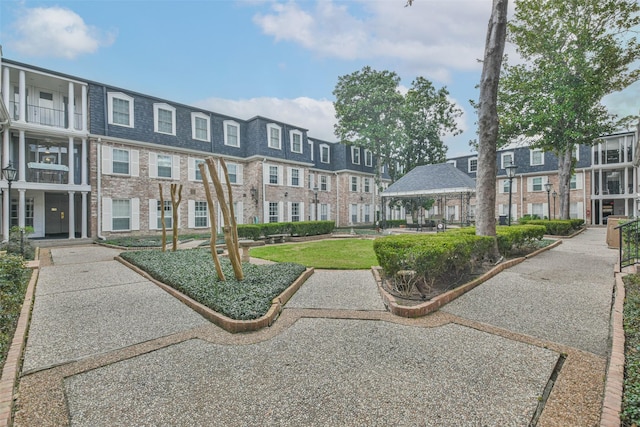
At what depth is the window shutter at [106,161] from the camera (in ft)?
49.4

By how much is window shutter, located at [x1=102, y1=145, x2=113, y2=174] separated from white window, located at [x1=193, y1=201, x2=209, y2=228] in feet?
15.9

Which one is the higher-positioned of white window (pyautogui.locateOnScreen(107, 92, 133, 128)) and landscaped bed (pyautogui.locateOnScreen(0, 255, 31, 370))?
white window (pyautogui.locateOnScreen(107, 92, 133, 128))

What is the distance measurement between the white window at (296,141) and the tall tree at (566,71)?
551 inches

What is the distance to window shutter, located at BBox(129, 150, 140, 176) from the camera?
16.0 m

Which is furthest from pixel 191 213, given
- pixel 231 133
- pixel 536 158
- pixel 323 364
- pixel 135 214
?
pixel 536 158

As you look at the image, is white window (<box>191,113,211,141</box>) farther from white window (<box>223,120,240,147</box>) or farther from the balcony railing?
the balcony railing

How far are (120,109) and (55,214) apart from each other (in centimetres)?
803

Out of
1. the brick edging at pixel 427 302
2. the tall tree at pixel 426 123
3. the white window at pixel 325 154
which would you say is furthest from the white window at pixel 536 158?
the brick edging at pixel 427 302

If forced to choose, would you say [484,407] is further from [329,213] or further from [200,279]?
[329,213]

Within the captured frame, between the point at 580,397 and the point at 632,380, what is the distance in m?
0.50

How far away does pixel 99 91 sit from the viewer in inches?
599

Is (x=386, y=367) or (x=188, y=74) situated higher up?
(x=188, y=74)

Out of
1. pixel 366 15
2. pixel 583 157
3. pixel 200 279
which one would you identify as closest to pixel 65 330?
pixel 200 279

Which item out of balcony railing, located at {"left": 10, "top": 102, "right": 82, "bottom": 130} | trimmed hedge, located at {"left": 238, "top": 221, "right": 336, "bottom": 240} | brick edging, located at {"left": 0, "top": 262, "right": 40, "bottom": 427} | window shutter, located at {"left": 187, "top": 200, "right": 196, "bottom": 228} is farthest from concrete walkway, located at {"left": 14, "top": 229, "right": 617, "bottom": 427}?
balcony railing, located at {"left": 10, "top": 102, "right": 82, "bottom": 130}
